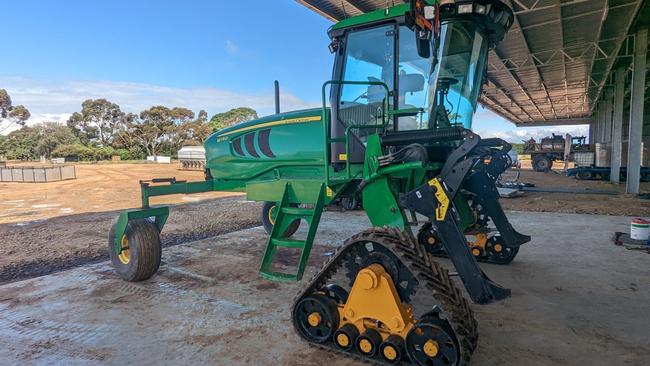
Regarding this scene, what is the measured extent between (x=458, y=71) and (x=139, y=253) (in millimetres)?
4229

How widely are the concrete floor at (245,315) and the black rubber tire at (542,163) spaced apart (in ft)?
86.8

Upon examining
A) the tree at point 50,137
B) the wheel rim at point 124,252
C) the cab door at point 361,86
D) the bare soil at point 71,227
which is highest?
the tree at point 50,137

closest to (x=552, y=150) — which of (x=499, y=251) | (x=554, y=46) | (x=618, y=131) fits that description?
(x=618, y=131)

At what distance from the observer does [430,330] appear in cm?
252

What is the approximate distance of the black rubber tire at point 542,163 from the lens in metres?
29.2

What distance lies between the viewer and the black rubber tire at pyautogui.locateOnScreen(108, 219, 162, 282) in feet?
15.4

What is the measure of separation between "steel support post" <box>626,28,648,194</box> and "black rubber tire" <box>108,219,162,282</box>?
52.0ft

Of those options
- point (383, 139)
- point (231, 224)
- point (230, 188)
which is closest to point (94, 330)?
point (230, 188)

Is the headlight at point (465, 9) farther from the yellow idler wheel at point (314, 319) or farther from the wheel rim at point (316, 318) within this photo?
the yellow idler wheel at point (314, 319)

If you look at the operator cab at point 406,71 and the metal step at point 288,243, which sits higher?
the operator cab at point 406,71

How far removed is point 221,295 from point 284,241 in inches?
41.3

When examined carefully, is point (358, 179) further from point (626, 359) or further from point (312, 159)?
point (626, 359)

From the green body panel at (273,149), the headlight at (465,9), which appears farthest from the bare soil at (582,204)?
the headlight at (465,9)

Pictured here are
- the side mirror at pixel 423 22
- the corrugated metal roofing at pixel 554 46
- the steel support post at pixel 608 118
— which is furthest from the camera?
the steel support post at pixel 608 118
